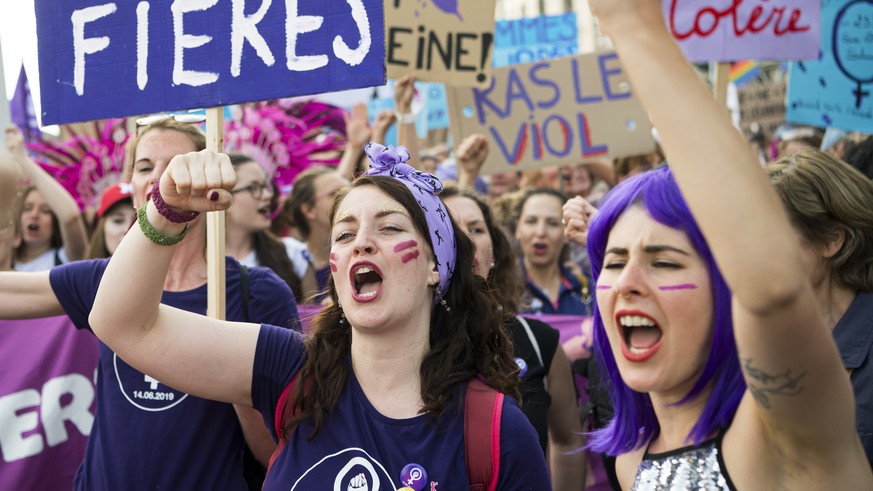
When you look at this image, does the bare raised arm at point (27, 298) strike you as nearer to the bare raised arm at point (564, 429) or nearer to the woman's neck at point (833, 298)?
the bare raised arm at point (564, 429)

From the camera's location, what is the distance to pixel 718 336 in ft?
5.63

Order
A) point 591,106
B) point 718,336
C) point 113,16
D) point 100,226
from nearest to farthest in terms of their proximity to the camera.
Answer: point 718,336
point 113,16
point 100,226
point 591,106

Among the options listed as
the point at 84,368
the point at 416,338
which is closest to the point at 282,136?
the point at 84,368

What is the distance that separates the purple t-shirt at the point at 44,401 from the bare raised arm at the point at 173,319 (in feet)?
4.49

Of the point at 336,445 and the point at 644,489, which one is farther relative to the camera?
the point at 336,445

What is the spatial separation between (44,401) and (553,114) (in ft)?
12.3

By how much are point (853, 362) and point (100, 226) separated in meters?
3.44

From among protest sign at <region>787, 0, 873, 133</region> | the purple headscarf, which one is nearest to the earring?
the purple headscarf

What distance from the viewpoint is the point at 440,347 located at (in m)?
2.59

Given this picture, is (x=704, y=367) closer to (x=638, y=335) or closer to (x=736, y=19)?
(x=638, y=335)

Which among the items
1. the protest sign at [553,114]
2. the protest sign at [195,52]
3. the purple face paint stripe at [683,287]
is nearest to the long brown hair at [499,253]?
the protest sign at [195,52]

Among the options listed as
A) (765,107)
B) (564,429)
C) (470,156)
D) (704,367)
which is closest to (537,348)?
(564,429)

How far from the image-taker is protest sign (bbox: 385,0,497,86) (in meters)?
5.21

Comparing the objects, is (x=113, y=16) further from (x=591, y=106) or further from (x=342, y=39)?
(x=591, y=106)
